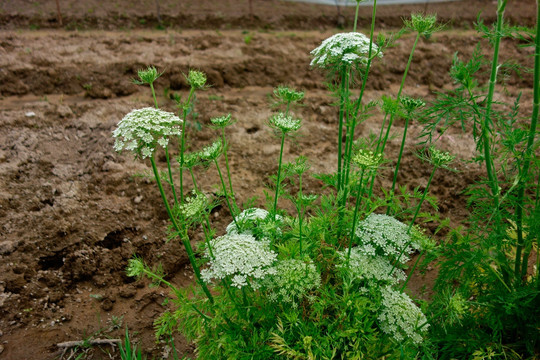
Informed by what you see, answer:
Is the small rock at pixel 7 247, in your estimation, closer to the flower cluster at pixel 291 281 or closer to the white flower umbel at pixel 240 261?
Answer: the white flower umbel at pixel 240 261

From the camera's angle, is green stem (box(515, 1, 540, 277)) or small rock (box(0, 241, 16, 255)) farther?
small rock (box(0, 241, 16, 255))

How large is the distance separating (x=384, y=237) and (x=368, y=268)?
230 millimetres

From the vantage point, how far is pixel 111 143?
4.93m

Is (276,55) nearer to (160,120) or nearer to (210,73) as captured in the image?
(210,73)

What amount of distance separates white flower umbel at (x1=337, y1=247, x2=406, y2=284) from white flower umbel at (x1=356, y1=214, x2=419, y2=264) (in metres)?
0.04

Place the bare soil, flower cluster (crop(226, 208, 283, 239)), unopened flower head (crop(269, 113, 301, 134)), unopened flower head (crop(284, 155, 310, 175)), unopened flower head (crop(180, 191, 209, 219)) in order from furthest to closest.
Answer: the bare soil, flower cluster (crop(226, 208, 283, 239)), unopened flower head (crop(284, 155, 310, 175)), unopened flower head (crop(269, 113, 301, 134)), unopened flower head (crop(180, 191, 209, 219))

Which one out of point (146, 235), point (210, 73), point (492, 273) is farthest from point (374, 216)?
point (210, 73)

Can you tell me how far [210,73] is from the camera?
6.65 metres

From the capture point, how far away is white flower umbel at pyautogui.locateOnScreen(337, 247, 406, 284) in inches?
86.2

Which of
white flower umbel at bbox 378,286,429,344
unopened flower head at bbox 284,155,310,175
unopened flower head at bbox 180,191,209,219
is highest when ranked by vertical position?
unopened flower head at bbox 284,155,310,175

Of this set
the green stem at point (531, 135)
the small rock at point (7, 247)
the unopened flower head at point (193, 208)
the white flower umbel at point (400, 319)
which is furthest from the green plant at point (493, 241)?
the small rock at point (7, 247)

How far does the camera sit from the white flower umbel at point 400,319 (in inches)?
81.8

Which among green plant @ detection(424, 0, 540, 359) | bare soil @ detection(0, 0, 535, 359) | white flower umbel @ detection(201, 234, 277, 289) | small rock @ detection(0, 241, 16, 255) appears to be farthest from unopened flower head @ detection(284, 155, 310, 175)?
small rock @ detection(0, 241, 16, 255)

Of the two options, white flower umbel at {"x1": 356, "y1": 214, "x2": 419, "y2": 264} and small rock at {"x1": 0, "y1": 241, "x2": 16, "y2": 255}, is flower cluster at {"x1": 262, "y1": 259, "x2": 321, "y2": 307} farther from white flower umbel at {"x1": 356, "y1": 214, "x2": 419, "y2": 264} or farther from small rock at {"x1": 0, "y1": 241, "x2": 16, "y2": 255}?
small rock at {"x1": 0, "y1": 241, "x2": 16, "y2": 255}
